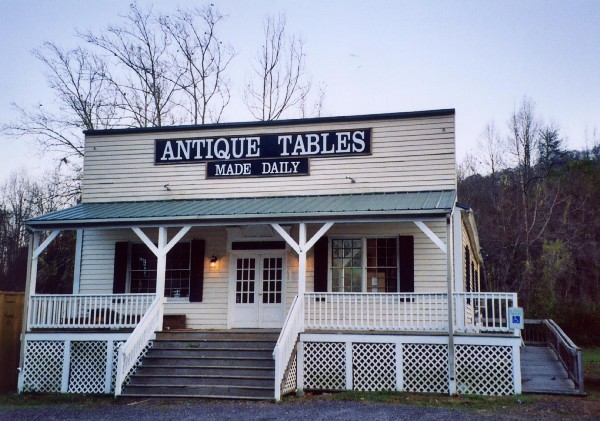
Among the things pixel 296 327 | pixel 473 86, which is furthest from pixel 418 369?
pixel 473 86

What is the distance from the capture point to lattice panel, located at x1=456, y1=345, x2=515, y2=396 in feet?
42.4

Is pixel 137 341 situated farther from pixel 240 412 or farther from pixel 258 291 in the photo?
pixel 240 412

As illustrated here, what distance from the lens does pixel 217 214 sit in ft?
47.9

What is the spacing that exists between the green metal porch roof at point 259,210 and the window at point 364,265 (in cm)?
113

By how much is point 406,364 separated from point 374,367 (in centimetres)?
67

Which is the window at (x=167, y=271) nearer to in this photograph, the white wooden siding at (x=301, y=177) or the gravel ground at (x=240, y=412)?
the white wooden siding at (x=301, y=177)


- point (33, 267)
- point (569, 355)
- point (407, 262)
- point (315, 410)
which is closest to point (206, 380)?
point (315, 410)

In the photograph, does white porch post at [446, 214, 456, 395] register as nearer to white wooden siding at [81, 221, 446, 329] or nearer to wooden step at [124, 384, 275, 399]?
white wooden siding at [81, 221, 446, 329]

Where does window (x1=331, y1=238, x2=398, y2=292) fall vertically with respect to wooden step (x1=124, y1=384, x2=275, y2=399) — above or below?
above

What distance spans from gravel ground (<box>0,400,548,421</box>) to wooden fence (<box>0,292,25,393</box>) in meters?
3.26

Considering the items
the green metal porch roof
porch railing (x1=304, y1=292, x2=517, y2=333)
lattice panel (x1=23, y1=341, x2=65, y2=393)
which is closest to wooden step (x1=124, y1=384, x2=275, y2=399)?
porch railing (x1=304, y1=292, x2=517, y2=333)

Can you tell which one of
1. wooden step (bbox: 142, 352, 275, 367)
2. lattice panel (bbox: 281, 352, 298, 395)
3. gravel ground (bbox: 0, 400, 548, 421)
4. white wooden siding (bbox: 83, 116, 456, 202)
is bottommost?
gravel ground (bbox: 0, 400, 548, 421)

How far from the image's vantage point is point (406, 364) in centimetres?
1345

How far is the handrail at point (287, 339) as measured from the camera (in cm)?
1205
